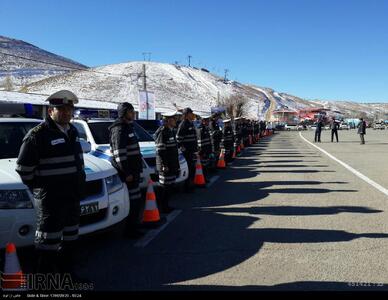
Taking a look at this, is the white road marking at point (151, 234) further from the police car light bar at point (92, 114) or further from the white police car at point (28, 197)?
the police car light bar at point (92, 114)

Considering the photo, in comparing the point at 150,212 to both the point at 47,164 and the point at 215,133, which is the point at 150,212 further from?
Result: the point at 215,133

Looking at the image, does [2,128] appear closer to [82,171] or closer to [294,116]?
[82,171]

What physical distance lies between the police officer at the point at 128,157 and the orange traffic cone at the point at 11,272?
2.24m

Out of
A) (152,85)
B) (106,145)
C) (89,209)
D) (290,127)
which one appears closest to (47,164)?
(89,209)

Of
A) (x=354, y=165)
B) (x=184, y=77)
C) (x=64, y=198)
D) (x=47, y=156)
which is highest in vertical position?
(x=184, y=77)

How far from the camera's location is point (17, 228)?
14.8 ft

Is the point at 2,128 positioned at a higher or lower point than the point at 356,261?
higher

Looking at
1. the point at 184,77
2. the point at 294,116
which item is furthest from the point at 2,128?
the point at 184,77

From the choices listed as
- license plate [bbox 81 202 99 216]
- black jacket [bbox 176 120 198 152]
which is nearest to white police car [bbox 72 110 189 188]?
black jacket [bbox 176 120 198 152]

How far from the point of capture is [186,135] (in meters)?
9.83

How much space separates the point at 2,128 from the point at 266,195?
5.35 m

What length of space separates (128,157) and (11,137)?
1.71 m

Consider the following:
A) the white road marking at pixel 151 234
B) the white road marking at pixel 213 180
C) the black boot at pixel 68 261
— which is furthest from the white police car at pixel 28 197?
the white road marking at pixel 213 180

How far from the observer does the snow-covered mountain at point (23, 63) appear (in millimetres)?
122688
